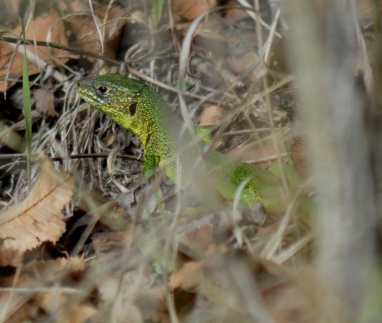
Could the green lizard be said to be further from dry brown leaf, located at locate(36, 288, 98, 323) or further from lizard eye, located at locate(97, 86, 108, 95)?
dry brown leaf, located at locate(36, 288, 98, 323)

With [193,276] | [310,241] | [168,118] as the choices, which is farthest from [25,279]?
[168,118]

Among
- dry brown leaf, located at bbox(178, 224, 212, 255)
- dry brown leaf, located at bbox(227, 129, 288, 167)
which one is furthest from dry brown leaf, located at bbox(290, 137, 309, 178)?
dry brown leaf, located at bbox(178, 224, 212, 255)

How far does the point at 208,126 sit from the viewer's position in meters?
4.19

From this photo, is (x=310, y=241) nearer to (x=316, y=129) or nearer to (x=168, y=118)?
(x=316, y=129)

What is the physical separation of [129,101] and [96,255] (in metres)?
1.45

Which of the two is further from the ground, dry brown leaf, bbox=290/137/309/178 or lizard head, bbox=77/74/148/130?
dry brown leaf, bbox=290/137/309/178

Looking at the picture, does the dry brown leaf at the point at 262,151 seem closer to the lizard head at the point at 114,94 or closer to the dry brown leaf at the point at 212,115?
the dry brown leaf at the point at 212,115

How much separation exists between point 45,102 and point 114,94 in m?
0.58

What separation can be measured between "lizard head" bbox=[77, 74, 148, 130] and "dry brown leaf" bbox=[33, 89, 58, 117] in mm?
377

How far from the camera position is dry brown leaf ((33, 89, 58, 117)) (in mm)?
4410

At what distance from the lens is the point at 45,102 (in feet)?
14.5

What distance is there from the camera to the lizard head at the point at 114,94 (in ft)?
13.5

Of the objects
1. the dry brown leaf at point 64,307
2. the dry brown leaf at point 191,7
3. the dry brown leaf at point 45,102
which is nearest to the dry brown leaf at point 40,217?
the dry brown leaf at point 64,307

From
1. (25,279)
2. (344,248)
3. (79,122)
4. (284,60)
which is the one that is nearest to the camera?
(344,248)
